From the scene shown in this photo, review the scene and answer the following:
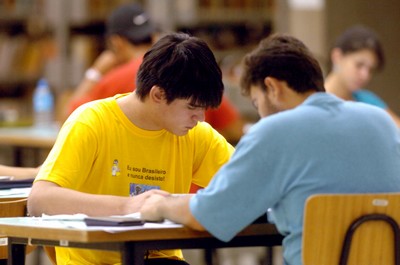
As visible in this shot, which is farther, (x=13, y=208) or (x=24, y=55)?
(x=24, y=55)

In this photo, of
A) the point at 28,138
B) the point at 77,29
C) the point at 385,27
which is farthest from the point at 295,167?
the point at 77,29

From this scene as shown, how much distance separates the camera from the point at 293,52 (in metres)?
2.85

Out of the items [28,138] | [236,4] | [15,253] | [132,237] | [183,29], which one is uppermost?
[236,4]

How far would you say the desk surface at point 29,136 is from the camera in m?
6.16

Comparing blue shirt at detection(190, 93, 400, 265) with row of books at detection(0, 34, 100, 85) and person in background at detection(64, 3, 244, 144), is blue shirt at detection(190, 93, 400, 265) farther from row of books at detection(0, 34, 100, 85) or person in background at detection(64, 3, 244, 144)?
row of books at detection(0, 34, 100, 85)

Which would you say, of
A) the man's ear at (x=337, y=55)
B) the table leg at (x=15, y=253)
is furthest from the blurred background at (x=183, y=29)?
the table leg at (x=15, y=253)

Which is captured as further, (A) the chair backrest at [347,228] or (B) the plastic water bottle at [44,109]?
(B) the plastic water bottle at [44,109]

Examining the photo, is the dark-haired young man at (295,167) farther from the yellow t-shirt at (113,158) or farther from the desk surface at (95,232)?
the yellow t-shirt at (113,158)

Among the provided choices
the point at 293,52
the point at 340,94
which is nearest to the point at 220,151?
the point at 293,52

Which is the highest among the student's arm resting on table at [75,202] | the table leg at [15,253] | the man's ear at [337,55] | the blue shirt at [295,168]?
the man's ear at [337,55]

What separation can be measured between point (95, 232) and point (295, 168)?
1.68 feet

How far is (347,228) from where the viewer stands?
259 cm

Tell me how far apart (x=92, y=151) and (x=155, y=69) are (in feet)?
0.97

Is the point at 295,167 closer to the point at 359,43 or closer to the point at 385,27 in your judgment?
the point at 359,43
